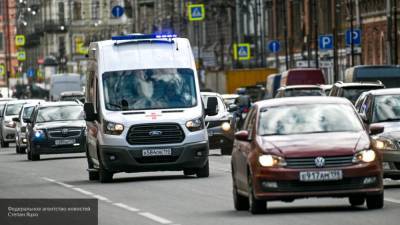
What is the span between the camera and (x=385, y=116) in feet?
88.7

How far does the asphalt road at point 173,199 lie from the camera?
18859mm

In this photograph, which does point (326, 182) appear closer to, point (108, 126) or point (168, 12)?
point (108, 126)

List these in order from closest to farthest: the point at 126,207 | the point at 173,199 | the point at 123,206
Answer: the point at 126,207, the point at 123,206, the point at 173,199

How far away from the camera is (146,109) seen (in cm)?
2980

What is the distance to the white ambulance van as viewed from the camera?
29.3 metres

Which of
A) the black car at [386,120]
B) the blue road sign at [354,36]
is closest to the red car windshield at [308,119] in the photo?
the black car at [386,120]

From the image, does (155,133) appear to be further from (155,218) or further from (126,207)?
(155,218)

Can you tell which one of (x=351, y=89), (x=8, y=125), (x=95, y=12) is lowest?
(x=8, y=125)

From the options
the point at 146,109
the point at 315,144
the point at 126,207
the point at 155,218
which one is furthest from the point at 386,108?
the point at 155,218

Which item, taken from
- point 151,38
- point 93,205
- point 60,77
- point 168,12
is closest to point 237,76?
point 60,77

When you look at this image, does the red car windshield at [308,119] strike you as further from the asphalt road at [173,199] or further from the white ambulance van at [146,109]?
the white ambulance van at [146,109]

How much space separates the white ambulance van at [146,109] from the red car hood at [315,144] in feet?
30.5

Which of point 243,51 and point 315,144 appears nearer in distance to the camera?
point 315,144

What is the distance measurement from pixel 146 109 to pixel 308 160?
10617mm
